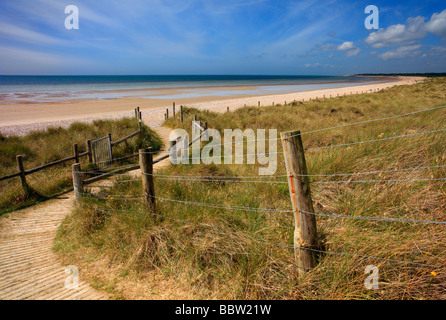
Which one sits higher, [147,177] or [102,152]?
[147,177]

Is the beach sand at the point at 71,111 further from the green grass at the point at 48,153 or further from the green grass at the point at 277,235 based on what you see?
the green grass at the point at 277,235

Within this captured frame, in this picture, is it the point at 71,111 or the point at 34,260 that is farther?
the point at 71,111

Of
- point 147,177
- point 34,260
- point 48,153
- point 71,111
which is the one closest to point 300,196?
point 147,177

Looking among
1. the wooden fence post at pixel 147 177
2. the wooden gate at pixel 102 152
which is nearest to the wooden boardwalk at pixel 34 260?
the wooden fence post at pixel 147 177

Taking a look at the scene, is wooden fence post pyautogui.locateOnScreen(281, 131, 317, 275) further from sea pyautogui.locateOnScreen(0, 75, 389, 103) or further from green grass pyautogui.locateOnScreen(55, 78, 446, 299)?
sea pyautogui.locateOnScreen(0, 75, 389, 103)

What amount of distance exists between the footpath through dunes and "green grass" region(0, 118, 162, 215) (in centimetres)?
62

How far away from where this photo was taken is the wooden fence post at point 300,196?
2.75 m

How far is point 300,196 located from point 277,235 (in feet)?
3.18

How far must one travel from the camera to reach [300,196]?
2.77 meters

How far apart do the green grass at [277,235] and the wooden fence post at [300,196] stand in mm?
243

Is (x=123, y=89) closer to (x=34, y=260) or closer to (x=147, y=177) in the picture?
(x=34, y=260)

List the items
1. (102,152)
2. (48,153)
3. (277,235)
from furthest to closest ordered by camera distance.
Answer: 1. (48,153)
2. (102,152)
3. (277,235)
